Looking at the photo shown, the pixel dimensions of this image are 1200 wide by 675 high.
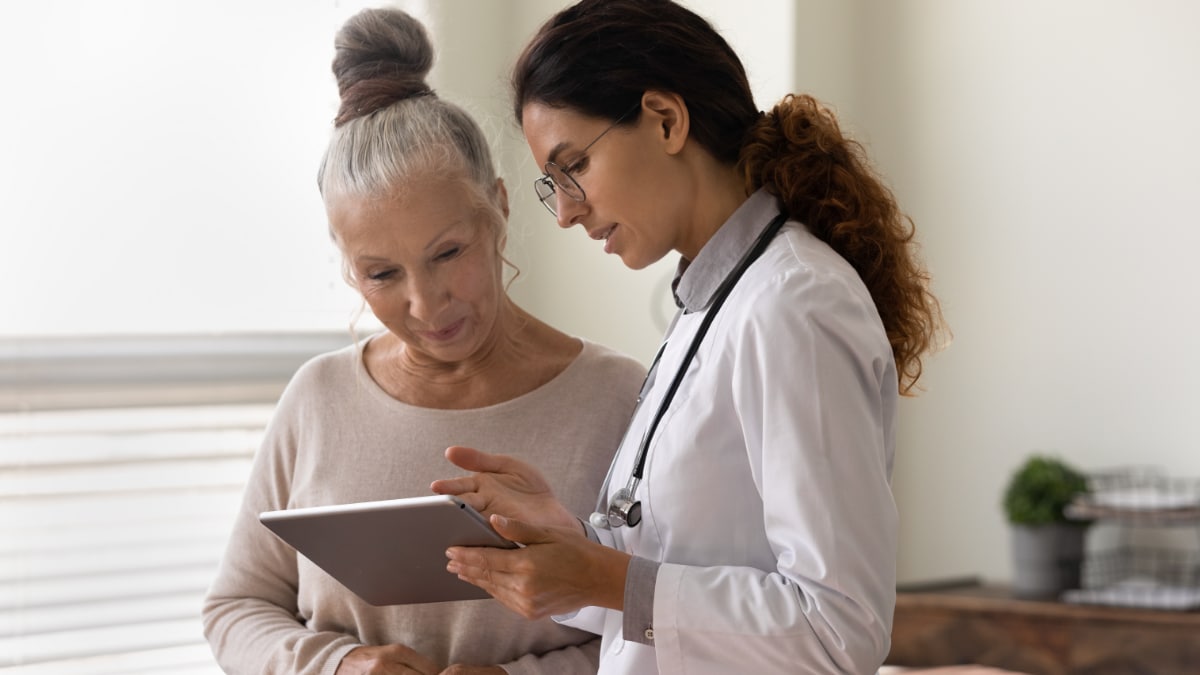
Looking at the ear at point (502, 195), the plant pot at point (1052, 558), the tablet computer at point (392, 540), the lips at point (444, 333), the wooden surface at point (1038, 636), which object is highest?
the ear at point (502, 195)

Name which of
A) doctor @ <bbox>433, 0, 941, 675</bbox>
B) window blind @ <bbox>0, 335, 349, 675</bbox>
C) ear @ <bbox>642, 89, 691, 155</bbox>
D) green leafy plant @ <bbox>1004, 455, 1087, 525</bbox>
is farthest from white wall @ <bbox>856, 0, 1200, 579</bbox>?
ear @ <bbox>642, 89, 691, 155</bbox>

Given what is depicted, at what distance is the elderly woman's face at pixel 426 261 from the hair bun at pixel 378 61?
17 centimetres

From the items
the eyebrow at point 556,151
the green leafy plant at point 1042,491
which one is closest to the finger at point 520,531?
the eyebrow at point 556,151

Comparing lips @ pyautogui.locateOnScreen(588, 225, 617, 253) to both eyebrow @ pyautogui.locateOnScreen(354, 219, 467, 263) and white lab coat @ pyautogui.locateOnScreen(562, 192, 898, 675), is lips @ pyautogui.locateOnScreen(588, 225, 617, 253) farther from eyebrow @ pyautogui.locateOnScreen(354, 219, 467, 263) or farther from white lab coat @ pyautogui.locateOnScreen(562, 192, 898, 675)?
eyebrow @ pyautogui.locateOnScreen(354, 219, 467, 263)

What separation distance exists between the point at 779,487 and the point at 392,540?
0.47 m

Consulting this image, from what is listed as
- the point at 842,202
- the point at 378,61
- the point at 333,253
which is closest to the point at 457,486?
the point at 842,202

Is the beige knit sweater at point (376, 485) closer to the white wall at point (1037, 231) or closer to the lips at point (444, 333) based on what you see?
the lips at point (444, 333)

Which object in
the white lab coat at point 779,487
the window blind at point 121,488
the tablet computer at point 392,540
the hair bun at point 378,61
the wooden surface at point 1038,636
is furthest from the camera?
the wooden surface at point 1038,636

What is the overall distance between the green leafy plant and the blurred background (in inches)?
7.6

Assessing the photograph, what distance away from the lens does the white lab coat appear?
116cm

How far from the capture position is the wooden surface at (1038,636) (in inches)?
116

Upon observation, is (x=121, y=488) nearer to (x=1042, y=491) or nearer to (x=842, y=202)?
(x=842, y=202)

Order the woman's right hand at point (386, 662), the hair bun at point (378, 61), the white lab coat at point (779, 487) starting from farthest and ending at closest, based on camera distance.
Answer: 1. the hair bun at point (378, 61)
2. the woman's right hand at point (386, 662)
3. the white lab coat at point (779, 487)

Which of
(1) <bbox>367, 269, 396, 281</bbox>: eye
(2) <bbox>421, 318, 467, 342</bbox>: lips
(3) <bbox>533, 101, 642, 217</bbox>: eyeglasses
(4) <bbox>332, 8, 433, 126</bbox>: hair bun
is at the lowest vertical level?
(2) <bbox>421, 318, 467, 342</bbox>: lips
